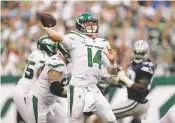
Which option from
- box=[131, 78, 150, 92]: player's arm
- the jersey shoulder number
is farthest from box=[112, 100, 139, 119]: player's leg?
the jersey shoulder number

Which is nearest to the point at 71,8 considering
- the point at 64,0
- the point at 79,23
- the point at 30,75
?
the point at 64,0

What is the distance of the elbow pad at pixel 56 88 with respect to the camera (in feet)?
25.6

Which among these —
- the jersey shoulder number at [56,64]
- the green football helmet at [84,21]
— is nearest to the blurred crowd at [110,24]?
the green football helmet at [84,21]

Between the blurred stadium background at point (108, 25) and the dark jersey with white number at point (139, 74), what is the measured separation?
15.0ft

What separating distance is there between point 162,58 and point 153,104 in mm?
2541

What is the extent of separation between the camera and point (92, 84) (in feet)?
25.8

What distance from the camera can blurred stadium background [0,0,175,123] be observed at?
47.6 feet

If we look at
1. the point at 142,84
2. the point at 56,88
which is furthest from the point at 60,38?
the point at 142,84

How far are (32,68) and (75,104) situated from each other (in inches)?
57.6

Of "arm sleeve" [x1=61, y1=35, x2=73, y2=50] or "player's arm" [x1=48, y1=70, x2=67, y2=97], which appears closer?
"arm sleeve" [x1=61, y1=35, x2=73, y2=50]

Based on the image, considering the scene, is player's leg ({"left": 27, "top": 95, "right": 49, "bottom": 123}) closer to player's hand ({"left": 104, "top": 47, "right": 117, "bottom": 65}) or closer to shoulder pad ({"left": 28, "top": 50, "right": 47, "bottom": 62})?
shoulder pad ({"left": 28, "top": 50, "right": 47, "bottom": 62})

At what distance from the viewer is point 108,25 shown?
15.4 metres

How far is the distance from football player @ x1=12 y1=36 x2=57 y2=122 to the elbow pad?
0.98m

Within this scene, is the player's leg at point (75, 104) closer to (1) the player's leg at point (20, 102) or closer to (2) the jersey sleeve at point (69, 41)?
(2) the jersey sleeve at point (69, 41)
